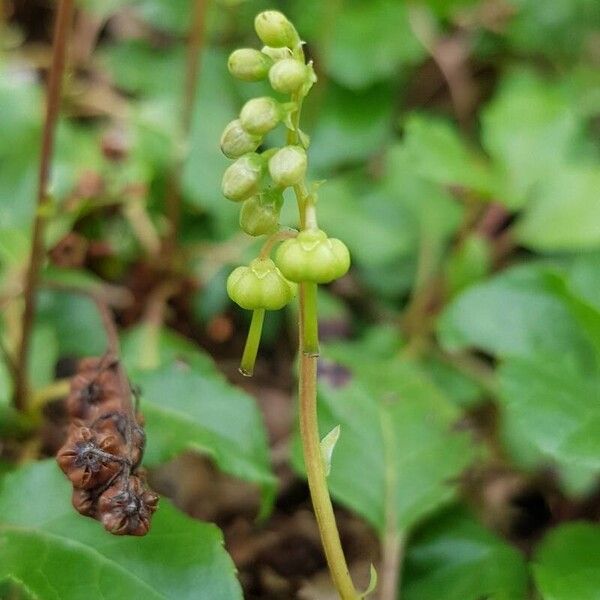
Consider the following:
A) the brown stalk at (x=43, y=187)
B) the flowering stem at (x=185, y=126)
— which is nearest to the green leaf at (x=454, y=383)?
the flowering stem at (x=185, y=126)

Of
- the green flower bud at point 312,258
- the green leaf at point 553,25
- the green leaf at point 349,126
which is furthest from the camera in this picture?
the green leaf at point 553,25

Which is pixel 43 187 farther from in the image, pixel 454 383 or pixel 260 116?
pixel 454 383

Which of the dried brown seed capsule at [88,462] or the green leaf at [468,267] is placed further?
the green leaf at [468,267]

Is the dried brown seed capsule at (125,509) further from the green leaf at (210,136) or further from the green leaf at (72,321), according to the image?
the green leaf at (210,136)

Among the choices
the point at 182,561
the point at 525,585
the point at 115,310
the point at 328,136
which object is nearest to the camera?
the point at 182,561

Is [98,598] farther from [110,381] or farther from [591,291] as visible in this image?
[591,291]

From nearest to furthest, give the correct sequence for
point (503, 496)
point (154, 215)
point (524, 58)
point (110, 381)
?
1. point (110, 381)
2. point (503, 496)
3. point (154, 215)
4. point (524, 58)

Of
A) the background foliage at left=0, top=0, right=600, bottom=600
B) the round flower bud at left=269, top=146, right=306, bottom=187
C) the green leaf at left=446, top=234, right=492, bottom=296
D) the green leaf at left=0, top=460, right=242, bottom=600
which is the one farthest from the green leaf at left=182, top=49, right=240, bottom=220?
the round flower bud at left=269, top=146, right=306, bottom=187

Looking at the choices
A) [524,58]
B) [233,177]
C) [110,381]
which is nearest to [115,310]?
[110,381]
